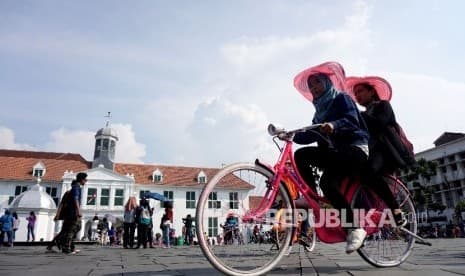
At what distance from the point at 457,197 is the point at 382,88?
59.9m

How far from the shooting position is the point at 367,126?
13.7ft

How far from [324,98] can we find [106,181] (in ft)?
145

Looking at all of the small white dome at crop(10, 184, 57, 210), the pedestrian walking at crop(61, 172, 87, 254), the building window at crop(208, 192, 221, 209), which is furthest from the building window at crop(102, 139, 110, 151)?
the building window at crop(208, 192, 221, 209)

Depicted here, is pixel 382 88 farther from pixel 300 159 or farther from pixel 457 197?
pixel 457 197

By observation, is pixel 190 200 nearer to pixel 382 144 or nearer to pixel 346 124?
pixel 382 144

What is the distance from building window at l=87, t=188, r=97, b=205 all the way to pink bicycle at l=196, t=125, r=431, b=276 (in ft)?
141

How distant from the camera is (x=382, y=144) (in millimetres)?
4070

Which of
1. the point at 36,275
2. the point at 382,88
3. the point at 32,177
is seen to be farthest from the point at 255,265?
the point at 32,177

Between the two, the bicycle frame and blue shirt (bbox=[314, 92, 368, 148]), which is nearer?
the bicycle frame

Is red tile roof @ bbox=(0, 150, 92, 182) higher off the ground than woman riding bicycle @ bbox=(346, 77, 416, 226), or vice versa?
red tile roof @ bbox=(0, 150, 92, 182)

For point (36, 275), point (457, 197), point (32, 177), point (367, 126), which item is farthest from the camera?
point (457, 197)

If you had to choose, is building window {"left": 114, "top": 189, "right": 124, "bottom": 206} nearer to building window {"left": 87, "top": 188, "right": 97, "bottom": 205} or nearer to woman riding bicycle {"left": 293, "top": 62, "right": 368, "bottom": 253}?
building window {"left": 87, "top": 188, "right": 97, "bottom": 205}

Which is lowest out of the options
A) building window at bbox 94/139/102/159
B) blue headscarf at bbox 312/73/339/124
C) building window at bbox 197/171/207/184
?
blue headscarf at bbox 312/73/339/124

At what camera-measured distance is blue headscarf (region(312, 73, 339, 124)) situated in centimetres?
391
